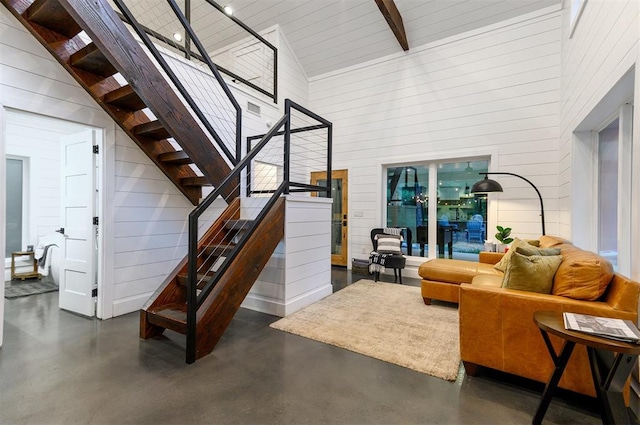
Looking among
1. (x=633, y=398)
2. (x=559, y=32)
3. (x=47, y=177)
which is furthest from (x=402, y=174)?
(x=47, y=177)

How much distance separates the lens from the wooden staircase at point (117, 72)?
7.82 feet

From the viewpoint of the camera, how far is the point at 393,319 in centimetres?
314

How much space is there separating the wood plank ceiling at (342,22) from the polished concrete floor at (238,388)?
16.8 ft

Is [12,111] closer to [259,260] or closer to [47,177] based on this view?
[259,260]

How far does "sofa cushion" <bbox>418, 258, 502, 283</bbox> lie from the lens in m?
3.40

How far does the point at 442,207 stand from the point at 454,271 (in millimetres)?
2055

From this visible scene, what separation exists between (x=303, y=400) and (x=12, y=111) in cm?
339

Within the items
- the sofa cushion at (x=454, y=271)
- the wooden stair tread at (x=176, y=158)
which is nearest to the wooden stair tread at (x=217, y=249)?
the wooden stair tread at (x=176, y=158)

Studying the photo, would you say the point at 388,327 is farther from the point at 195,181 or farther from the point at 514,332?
the point at 195,181

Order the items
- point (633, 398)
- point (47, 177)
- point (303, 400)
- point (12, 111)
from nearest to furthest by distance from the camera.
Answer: point (633, 398) < point (303, 400) < point (12, 111) < point (47, 177)

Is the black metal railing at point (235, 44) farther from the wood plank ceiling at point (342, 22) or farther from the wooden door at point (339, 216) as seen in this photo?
the wooden door at point (339, 216)

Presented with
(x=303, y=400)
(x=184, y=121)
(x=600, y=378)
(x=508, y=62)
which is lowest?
(x=303, y=400)

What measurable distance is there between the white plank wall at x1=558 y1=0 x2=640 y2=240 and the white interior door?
4648mm

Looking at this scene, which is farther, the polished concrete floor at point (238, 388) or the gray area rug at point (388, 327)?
the gray area rug at point (388, 327)
